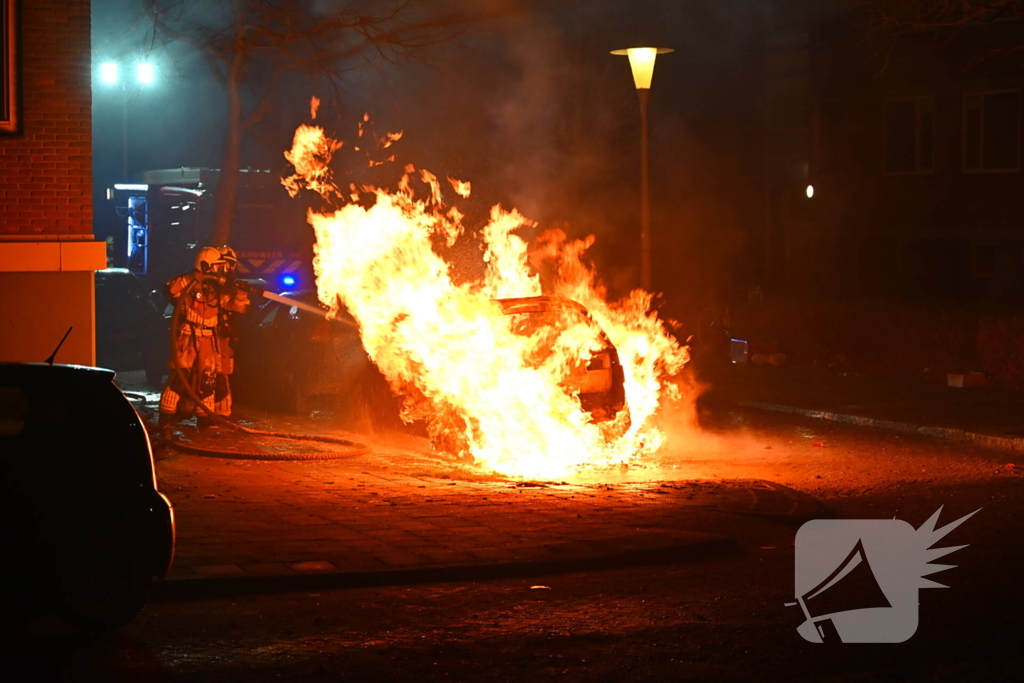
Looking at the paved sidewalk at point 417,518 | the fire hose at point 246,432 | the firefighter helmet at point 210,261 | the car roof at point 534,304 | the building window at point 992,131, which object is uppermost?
the building window at point 992,131

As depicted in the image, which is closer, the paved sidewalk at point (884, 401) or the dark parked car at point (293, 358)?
the dark parked car at point (293, 358)

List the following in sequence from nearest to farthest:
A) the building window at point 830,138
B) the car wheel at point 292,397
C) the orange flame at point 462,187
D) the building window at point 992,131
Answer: the car wheel at point 292,397 < the orange flame at point 462,187 < the building window at point 992,131 < the building window at point 830,138

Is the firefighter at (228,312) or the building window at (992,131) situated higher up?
the building window at (992,131)

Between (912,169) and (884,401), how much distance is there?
13426mm

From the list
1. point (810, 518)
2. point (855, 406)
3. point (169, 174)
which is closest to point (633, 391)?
point (855, 406)

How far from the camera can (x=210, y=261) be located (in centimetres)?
1209

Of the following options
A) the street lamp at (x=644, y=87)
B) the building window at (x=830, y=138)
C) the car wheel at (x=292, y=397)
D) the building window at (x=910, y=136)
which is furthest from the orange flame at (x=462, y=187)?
the building window at (x=830, y=138)

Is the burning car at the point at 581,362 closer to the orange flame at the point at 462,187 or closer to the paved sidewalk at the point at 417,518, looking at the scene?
the paved sidewalk at the point at 417,518

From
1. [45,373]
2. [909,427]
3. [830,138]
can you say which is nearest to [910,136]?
[830,138]

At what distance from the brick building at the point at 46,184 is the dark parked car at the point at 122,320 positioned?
6894 mm

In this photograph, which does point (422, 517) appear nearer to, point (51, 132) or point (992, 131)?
point (51, 132)

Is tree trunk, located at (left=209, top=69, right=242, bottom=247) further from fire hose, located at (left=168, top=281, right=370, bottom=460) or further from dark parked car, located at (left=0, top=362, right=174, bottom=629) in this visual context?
dark parked car, located at (left=0, top=362, right=174, bottom=629)

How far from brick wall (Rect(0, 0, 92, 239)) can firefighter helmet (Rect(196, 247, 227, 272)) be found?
1183 millimetres

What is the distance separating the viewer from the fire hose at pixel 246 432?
33.4 feet
